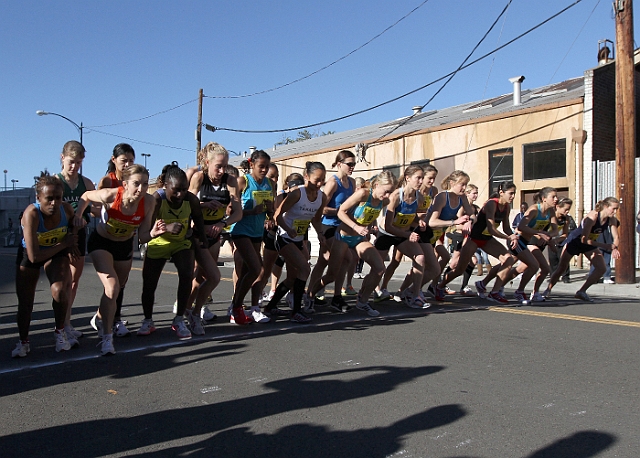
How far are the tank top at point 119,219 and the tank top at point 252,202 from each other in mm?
1652

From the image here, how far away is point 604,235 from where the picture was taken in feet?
44.2

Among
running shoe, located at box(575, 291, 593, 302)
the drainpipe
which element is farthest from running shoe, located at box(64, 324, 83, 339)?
the drainpipe

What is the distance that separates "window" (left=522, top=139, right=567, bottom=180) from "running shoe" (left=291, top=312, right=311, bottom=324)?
1366cm

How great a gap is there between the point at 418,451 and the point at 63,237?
3.82m

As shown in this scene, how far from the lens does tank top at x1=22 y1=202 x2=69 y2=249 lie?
17.6ft

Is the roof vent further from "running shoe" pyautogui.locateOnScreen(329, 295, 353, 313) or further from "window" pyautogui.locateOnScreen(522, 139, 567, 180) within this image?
"running shoe" pyautogui.locateOnScreen(329, 295, 353, 313)

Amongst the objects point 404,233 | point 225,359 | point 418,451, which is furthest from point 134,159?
point 418,451

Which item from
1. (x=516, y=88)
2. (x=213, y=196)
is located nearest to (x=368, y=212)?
(x=213, y=196)

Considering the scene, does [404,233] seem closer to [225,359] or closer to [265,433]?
[225,359]

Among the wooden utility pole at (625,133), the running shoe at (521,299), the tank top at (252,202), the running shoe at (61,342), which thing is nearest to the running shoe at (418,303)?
the running shoe at (521,299)

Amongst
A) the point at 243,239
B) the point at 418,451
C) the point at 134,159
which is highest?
the point at 134,159

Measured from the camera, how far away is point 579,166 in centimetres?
1788

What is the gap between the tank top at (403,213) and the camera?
8.41m

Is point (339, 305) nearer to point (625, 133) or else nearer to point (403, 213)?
point (403, 213)
